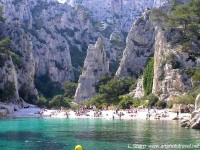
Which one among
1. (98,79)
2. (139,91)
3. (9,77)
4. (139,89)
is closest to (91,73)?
(98,79)

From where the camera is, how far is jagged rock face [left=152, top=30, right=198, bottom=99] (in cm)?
6662

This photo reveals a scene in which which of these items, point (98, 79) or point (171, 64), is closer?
point (171, 64)

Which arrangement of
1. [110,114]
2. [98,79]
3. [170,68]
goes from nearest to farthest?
[110,114] < [170,68] < [98,79]

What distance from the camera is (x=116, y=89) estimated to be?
273ft

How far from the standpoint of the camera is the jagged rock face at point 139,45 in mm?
95312

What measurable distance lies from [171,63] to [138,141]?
1858 inches

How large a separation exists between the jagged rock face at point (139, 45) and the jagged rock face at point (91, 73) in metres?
6.06

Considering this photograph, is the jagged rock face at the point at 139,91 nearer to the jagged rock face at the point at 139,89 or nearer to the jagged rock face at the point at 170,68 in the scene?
the jagged rock face at the point at 139,89

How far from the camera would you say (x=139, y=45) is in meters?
95.8

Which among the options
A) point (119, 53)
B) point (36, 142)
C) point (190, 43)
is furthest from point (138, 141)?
point (119, 53)

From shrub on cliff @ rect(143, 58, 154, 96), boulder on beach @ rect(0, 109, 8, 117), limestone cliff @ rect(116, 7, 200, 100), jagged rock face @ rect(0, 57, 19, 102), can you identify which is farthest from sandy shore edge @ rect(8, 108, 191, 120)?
shrub on cliff @ rect(143, 58, 154, 96)

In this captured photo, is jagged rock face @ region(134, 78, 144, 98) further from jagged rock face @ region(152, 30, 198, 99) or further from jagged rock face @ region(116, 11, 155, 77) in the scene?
jagged rock face @ region(116, 11, 155, 77)

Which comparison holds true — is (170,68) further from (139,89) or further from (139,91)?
(139,89)

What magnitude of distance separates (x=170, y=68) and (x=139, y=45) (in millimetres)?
26473
